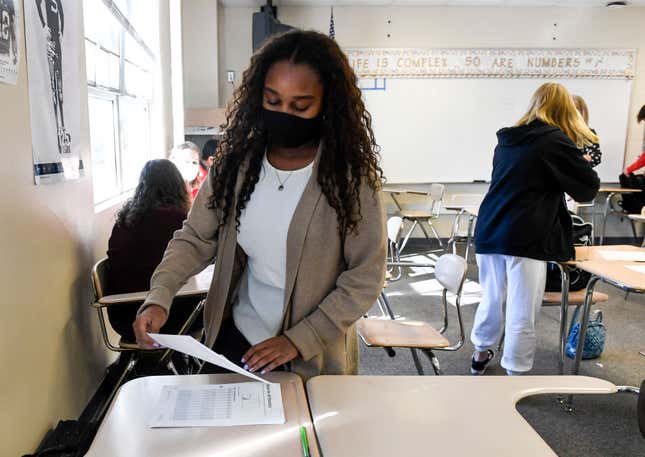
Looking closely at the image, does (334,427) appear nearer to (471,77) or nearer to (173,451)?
(173,451)

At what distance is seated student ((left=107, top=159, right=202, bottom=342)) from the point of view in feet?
7.34

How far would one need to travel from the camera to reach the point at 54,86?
6.25 ft

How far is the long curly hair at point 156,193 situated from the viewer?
2350 mm

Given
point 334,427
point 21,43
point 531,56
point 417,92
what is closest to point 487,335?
point 334,427

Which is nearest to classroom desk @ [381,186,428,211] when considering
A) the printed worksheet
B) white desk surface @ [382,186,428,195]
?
white desk surface @ [382,186,428,195]

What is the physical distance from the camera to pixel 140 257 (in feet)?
→ 7.42

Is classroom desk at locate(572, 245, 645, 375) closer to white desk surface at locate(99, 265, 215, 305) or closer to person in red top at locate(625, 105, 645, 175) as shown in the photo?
white desk surface at locate(99, 265, 215, 305)

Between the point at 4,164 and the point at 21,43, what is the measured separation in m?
0.40

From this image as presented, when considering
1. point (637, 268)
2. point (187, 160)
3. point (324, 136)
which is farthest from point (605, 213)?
point (324, 136)

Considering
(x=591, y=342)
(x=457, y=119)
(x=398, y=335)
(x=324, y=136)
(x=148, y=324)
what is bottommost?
(x=591, y=342)

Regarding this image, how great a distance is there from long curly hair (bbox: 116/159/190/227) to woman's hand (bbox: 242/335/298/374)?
1426mm

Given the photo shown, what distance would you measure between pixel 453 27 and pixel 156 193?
191 inches

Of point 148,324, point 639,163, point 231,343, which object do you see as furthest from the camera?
point 639,163

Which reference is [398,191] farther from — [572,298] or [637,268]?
[637,268]
